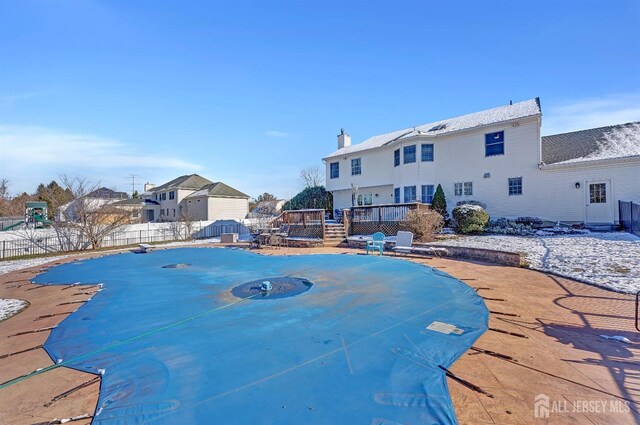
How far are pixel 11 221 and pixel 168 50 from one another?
78.3ft

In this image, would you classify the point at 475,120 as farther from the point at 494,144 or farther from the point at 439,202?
the point at 439,202

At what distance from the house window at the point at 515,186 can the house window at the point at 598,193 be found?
3.06 meters

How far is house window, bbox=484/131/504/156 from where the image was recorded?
57.8 ft

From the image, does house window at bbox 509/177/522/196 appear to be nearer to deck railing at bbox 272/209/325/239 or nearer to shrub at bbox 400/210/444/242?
shrub at bbox 400/210/444/242

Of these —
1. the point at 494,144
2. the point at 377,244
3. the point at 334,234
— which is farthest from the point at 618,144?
the point at 334,234

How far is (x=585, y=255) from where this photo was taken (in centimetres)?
948

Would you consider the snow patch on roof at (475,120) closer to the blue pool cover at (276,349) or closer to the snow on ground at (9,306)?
the blue pool cover at (276,349)

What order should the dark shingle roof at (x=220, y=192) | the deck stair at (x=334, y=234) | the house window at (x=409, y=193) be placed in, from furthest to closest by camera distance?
the dark shingle roof at (x=220, y=192)
the house window at (x=409, y=193)
the deck stair at (x=334, y=234)

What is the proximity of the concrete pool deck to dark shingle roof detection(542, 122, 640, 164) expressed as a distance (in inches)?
517

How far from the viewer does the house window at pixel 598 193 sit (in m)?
15.1

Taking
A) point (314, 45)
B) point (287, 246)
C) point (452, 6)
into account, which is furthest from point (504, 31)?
point (287, 246)

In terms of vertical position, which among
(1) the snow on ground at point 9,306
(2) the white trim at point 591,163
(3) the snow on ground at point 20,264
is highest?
(2) the white trim at point 591,163

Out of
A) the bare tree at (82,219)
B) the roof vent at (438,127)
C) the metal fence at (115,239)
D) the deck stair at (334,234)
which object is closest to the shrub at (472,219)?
the deck stair at (334,234)

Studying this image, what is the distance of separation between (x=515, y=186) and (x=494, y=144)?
2.81 metres
